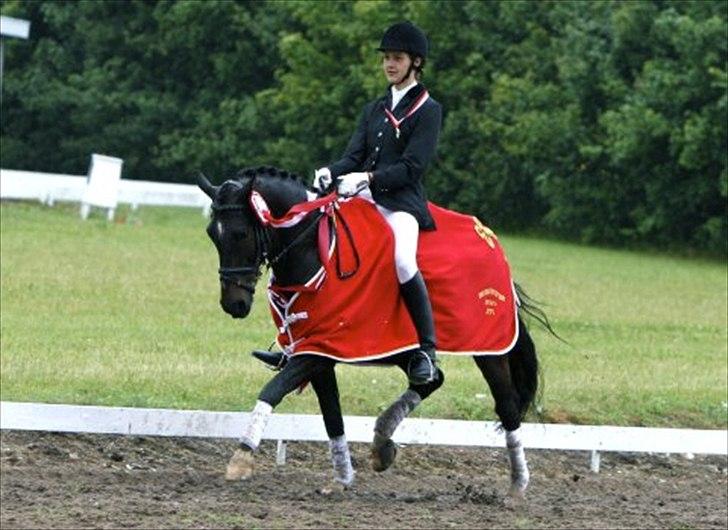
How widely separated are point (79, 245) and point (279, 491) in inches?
Answer: 674

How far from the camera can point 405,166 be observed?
33.8 ft

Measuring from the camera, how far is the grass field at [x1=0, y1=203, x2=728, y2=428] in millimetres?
13914

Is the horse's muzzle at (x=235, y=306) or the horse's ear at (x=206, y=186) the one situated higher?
the horse's ear at (x=206, y=186)

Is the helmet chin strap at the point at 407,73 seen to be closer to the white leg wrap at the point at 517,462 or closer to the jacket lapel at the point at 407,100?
the jacket lapel at the point at 407,100

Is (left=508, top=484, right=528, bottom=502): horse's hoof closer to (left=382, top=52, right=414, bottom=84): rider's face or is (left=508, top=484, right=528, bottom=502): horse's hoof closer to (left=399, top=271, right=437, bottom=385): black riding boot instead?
(left=399, top=271, right=437, bottom=385): black riding boot

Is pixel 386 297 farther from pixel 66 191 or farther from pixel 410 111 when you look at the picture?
pixel 66 191

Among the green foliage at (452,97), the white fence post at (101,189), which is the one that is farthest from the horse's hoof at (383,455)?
the green foliage at (452,97)

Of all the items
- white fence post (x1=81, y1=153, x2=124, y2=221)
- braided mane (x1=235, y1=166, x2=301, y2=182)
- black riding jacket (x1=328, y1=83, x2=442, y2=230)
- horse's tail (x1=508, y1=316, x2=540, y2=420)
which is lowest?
white fence post (x1=81, y1=153, x2=124, y2=221)

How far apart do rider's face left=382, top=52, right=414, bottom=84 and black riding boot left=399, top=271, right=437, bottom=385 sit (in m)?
1.15

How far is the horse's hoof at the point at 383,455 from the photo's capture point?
34.3 feet

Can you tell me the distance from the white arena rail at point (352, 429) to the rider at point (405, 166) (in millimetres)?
1840

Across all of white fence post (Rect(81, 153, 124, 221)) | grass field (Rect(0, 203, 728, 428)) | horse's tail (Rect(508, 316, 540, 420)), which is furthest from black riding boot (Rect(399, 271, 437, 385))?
white fence post (Rect(81, 153, 124, 221))

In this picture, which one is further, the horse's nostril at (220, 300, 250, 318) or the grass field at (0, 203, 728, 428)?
the grass field at (0, 203, 728, 428)

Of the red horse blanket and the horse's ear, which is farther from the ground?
the horse's ear
